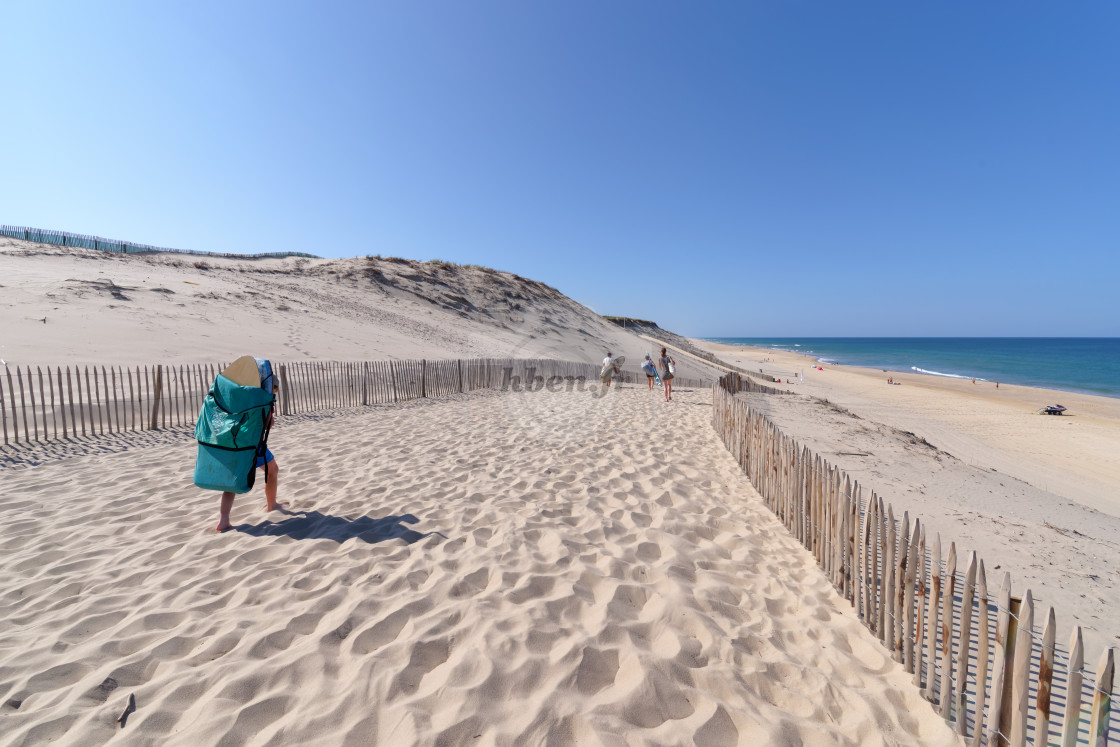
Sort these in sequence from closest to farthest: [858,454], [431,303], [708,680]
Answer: [708,680]
[858,454]
[431,303]

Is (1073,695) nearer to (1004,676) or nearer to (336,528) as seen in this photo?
(1004,676)

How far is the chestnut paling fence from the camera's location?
6758 mm

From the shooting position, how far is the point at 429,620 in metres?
2.72

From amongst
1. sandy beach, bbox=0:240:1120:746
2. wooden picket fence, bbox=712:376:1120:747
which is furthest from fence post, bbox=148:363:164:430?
wooden picket fence, bbox=712:376:1120:747

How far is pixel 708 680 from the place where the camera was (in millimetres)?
2342

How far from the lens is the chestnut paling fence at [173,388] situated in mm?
6758

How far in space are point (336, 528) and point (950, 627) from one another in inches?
166

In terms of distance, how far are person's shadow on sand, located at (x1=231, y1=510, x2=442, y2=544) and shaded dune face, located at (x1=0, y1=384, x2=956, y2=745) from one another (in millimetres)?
24

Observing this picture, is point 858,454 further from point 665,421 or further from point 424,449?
point 424,449

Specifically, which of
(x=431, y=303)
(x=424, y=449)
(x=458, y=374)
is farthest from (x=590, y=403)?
(x=431, y=303)

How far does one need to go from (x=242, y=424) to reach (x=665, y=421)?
7.03m

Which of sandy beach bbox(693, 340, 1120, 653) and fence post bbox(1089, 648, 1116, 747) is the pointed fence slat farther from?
sandy beach bbox(693, 340, 1120, 653)

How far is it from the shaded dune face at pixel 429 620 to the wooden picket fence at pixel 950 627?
175mm

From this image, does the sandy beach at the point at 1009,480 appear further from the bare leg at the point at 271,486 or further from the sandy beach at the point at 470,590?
the bare leg at the point at 271,486
